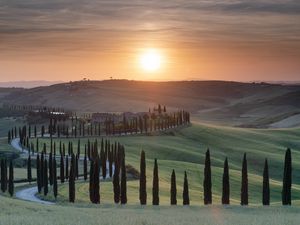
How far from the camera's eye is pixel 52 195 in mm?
78062

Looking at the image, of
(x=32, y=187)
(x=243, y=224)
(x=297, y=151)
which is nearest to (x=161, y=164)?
(x=32, y=187)

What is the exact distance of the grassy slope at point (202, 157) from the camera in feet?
293

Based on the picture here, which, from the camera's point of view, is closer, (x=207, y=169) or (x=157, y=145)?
(x=207, y=169)

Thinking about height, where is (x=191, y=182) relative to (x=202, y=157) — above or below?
above

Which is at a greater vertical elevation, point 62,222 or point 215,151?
point 62,222

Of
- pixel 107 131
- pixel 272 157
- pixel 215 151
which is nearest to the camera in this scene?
pixel 272 157

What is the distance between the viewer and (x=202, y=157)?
5787 inches

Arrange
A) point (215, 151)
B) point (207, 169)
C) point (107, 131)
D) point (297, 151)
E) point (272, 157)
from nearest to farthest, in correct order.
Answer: point (207, 169) < point (272, 157) < point (215, 151) < point (297, 151) < point (107, 131)

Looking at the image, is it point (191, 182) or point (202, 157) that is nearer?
point (191, 182)

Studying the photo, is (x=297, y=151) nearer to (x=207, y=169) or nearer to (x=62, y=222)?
(x=207, y=169)

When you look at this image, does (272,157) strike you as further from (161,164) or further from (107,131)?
(107,131)

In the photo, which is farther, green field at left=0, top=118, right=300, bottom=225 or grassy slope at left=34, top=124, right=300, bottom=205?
grassy slope at left=34, top=124, right=300, bottom=205

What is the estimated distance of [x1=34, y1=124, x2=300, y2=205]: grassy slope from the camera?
293 ft

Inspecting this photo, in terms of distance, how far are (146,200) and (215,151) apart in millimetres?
89960
